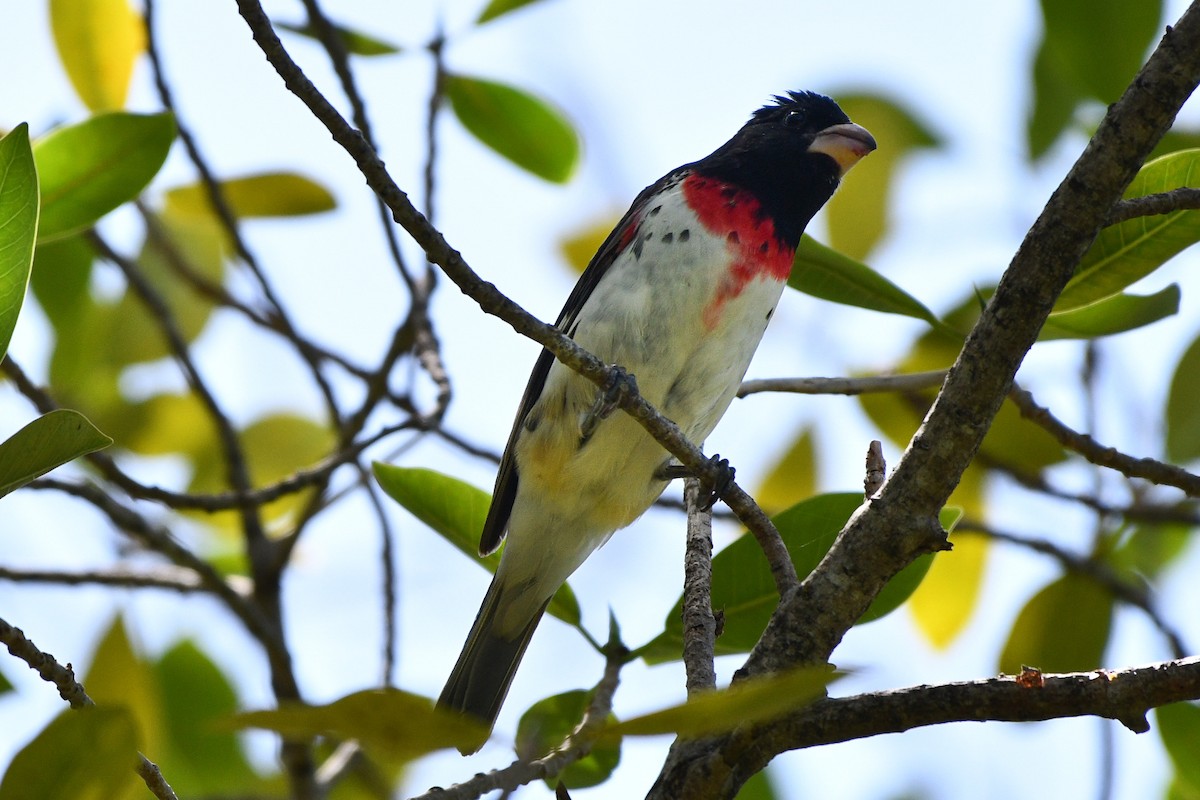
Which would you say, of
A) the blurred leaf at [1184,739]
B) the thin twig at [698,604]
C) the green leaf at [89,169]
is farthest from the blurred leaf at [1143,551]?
the green leaf at [89,169]

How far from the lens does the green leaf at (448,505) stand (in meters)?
3.13

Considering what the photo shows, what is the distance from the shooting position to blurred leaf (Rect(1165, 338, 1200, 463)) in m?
3.73

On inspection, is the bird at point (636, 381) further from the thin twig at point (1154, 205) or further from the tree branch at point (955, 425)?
the thin twig at point (1154, 205)

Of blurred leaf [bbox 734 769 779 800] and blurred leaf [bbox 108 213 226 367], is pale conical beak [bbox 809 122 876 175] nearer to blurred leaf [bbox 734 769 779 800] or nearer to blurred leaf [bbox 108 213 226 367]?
blurred leaf [bbox 734 769 779 800]

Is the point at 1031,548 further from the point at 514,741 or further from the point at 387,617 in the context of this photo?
the point at 387,617

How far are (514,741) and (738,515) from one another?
2.82 feet

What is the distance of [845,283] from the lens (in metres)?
3.17

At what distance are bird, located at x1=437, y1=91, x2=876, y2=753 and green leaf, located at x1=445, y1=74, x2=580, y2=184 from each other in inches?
14.9

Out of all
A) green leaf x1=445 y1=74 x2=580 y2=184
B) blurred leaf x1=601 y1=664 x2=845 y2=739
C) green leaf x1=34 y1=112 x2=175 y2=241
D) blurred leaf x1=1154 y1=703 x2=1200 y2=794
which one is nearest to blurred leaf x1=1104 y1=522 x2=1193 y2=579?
blurred leaf x1=1154 y1=703 x2=1200 y2=794

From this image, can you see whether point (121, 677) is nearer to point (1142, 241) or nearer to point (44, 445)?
point (44, 445)

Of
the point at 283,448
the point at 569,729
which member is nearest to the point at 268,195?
the point at 283,448

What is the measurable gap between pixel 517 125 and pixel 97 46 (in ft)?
4.60

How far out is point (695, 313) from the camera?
3.66m

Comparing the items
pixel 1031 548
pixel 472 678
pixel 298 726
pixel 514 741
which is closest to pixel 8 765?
pixel 298 726
